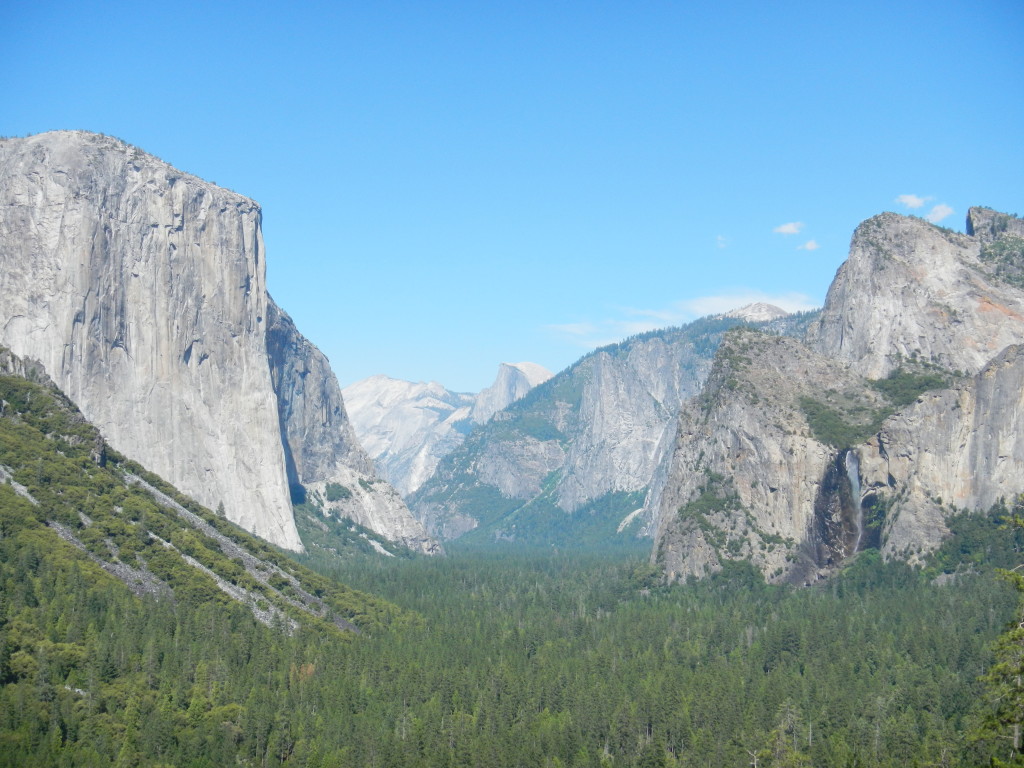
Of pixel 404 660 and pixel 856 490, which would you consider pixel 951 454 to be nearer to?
pixel 856 490

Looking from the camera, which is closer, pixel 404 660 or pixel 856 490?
pixel 404 660

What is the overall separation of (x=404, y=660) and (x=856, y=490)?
9289cm

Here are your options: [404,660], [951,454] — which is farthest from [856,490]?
[404,660]

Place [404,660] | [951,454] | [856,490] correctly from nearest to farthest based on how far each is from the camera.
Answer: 1. [404,660]
2. [951,454]
3. [856,490]

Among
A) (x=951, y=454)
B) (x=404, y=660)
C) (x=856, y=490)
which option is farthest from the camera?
(x=856, y=490)

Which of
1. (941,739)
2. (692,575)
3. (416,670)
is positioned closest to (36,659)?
(416,670)

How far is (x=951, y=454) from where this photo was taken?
187 meters

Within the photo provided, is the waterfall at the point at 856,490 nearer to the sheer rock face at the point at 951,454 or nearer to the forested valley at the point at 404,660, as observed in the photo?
the sheer rock face at the point at 951,454

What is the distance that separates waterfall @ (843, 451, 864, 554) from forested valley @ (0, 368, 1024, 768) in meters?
16.7

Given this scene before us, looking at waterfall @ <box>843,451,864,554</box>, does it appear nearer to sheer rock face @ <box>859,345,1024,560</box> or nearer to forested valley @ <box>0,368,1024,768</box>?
sheer rock face @ <box>859,345,1024,560</box>

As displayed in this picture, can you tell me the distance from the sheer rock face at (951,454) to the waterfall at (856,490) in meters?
4.94

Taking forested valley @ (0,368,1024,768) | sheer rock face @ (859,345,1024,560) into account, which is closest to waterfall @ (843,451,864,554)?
sheer rock face @ (859,345,1024,560)

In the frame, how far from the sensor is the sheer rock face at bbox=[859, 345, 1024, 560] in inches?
7175

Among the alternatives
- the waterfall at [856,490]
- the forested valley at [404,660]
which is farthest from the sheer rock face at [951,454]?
the forested valley at [404,660]
